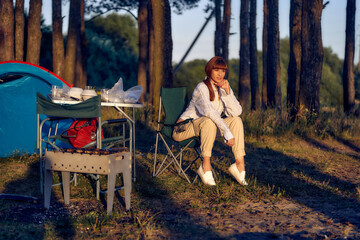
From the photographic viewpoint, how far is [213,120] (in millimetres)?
5039

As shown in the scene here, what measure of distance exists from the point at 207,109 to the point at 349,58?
975 centimetres

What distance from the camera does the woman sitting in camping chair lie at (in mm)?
4965

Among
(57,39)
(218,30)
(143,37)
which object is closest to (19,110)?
(57,39)

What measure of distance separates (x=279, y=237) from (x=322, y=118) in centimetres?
628

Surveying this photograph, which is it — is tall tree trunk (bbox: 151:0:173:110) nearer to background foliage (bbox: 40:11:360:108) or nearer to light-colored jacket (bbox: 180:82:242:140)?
light-colored jacket (bbox: 180:82:242:140)

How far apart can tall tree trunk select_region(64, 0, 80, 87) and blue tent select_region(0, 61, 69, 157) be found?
597 centimetres

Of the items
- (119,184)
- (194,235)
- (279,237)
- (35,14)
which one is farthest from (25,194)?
(35,14)

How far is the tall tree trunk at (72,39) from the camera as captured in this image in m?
13.0

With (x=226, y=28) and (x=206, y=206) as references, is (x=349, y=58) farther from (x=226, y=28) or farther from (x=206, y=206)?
(x=206, y=206)

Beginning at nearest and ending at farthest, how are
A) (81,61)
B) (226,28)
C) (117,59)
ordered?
(81,61)
(226,28)
(117,59)

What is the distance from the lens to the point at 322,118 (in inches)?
365

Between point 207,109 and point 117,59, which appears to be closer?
point 207,109

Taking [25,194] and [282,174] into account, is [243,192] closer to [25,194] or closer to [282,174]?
[282,174]

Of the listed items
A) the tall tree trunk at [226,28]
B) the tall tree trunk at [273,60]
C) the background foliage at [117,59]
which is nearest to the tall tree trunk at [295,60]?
the tall tree trunk at [273,60]
